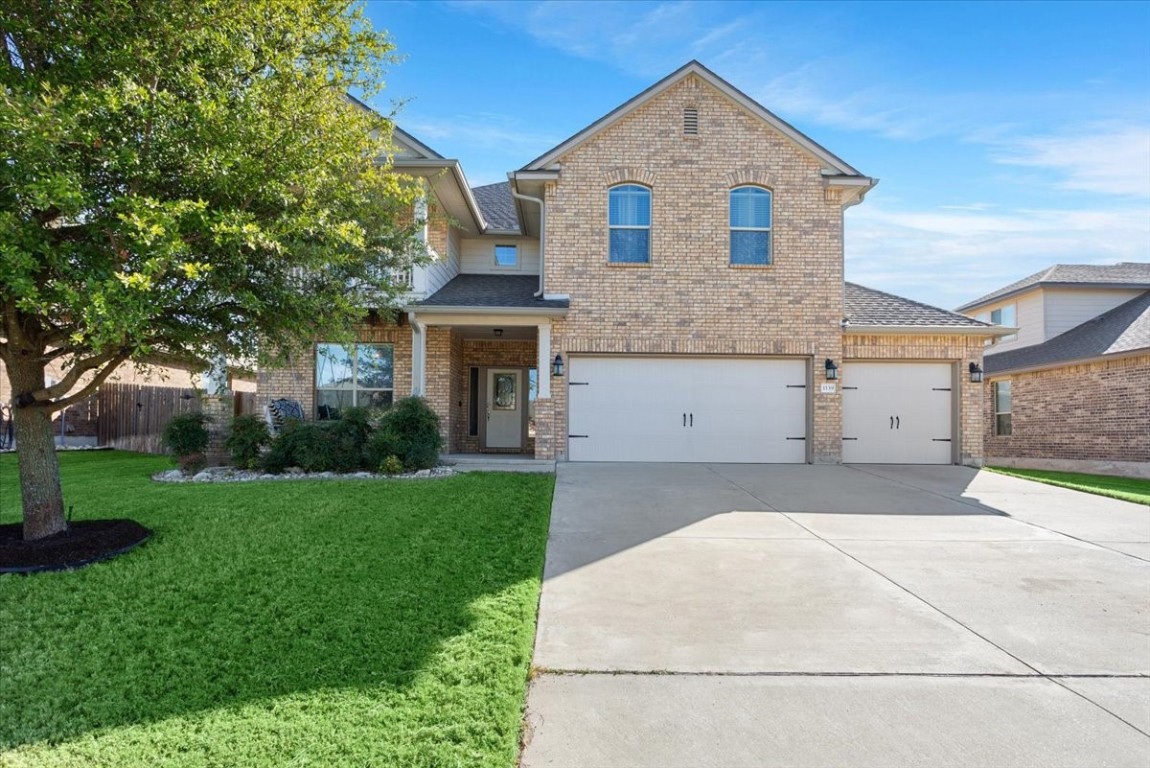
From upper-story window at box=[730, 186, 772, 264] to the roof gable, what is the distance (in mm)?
1215

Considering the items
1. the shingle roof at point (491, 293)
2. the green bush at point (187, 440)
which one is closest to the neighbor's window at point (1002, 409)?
the shingle roof at point (491, 293)

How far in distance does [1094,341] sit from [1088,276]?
452cm

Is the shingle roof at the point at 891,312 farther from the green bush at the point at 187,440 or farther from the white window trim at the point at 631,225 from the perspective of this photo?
the green bush at the point at 187,440

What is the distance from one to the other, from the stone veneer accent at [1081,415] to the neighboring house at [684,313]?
15.1ft

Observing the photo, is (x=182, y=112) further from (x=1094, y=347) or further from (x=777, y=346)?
(x=1094, y=347)

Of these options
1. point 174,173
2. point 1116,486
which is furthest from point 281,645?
point 1116,486

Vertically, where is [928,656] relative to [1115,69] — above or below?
below

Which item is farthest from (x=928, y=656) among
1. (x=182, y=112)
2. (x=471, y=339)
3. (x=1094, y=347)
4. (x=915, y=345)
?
(x=1094, y=347)

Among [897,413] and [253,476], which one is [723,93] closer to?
[897,413]

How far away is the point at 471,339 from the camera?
14.4 meters

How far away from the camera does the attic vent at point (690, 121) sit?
473 inches

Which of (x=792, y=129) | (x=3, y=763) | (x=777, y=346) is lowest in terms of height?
(x=3, y=763)

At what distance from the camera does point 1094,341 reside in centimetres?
1554

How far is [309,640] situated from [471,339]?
11.2 m
